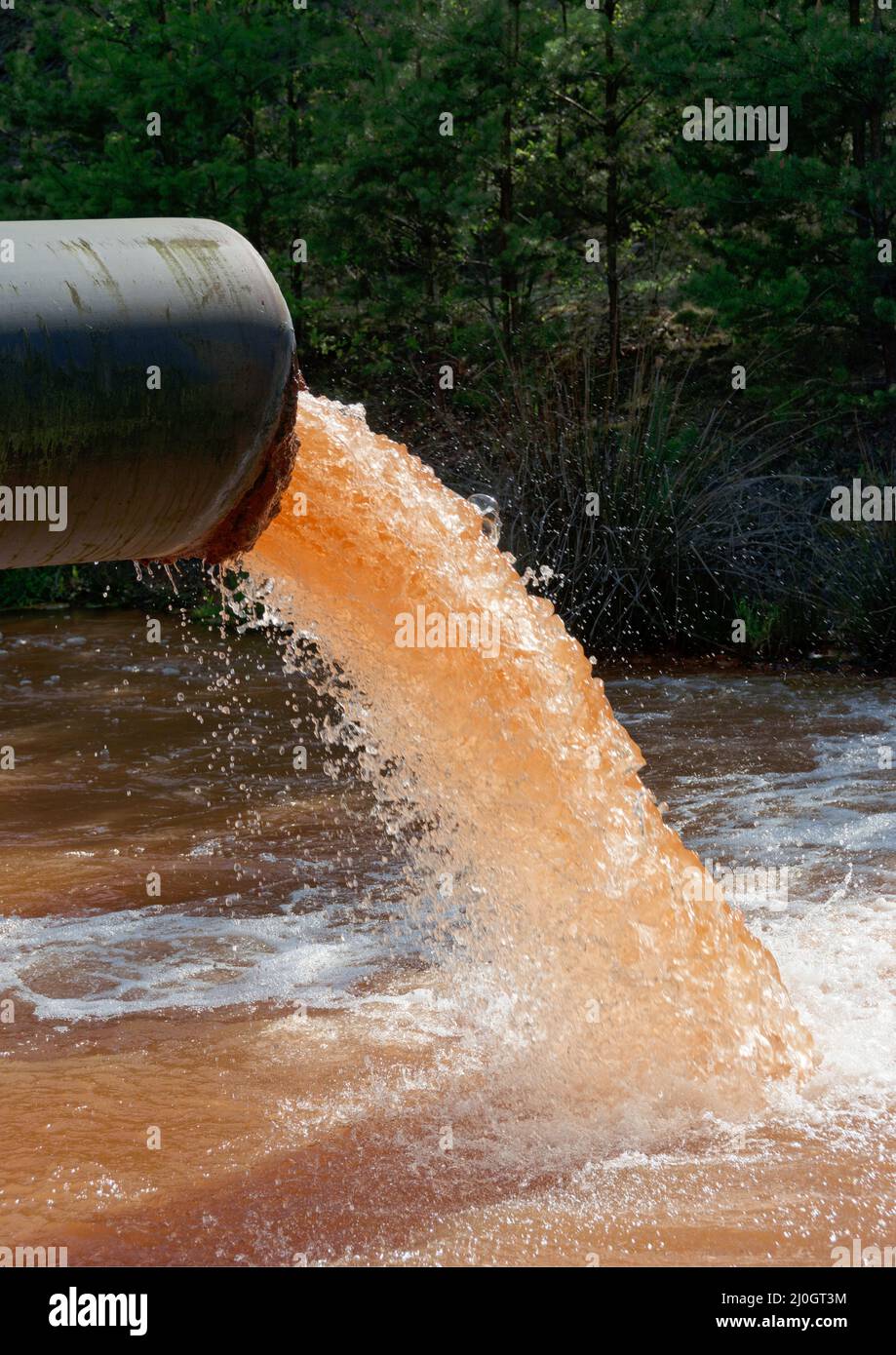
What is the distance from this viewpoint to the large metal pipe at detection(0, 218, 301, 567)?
2.59m

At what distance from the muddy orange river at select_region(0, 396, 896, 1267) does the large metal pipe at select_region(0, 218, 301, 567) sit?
3.63 feet

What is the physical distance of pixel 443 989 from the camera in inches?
174

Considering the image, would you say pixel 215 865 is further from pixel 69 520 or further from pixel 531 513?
pixel 531 513

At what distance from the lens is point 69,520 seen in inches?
108

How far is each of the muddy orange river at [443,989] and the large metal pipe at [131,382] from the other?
3.63 ft

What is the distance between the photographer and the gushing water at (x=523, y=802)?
389 centimetres

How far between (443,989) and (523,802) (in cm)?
63

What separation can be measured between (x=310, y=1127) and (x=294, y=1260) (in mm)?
578
